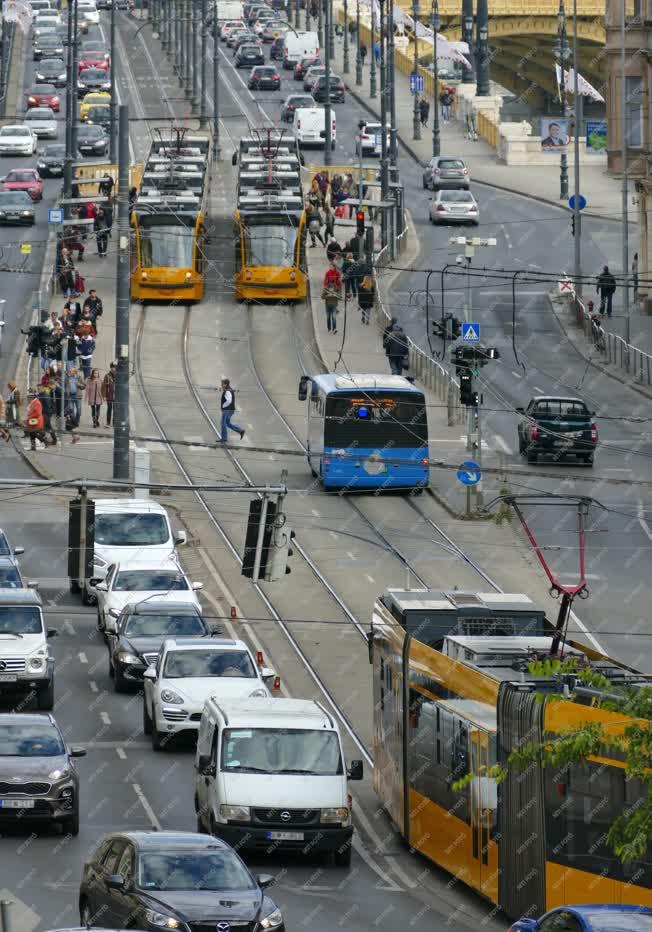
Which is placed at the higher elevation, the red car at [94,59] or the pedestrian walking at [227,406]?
the red car at [94,59]

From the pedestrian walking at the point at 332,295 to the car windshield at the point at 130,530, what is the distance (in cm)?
2174

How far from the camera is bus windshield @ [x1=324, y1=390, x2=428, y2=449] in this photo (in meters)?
47.1

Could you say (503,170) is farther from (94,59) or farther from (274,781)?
(274,781)

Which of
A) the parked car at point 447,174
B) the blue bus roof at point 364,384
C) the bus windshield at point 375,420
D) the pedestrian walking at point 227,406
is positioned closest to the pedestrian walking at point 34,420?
the pedestrian walking at point 227,406

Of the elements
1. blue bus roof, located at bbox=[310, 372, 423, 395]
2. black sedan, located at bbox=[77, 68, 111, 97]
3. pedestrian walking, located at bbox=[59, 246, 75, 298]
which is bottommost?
blue bus roof, located at bbox=[310, 372, 423, 395]

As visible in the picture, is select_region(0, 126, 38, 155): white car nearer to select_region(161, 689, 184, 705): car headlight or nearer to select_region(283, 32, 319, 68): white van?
select_region(283, 32, 319, 68): white van

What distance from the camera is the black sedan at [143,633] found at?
33750mm

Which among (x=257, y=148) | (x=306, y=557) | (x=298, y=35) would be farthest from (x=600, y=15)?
(x=306, y=557)

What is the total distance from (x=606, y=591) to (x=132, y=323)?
2757cm

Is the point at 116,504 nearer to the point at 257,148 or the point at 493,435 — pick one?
the point at 493,435

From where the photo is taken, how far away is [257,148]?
84000 millimetres

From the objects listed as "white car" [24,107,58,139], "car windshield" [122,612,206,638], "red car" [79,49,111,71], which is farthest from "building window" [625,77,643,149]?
"red car" [79,49,111,71]

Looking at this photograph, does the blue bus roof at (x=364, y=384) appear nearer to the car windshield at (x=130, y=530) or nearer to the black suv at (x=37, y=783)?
the car windshield at (x=130, y=530)

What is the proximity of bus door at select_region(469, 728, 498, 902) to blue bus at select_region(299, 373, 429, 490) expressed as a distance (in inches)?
929
